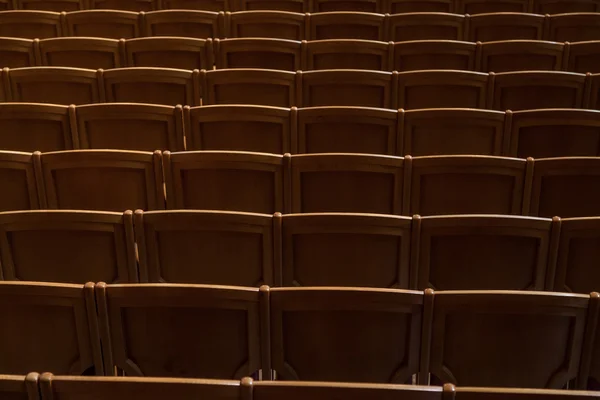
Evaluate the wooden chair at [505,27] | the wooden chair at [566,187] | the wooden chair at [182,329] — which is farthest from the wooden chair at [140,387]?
the wooden chair at [505,27]

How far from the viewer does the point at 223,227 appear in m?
0.40

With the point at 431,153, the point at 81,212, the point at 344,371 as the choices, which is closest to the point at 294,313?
the point at 344,371

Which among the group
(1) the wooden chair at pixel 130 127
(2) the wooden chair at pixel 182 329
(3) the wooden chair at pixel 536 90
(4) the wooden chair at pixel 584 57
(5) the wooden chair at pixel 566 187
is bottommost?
(2) the wooden chair at pixel 182 329

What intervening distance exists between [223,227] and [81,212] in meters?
0.09

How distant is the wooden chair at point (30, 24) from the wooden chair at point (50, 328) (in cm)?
54

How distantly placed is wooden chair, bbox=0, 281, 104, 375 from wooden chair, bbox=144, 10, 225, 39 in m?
0.52

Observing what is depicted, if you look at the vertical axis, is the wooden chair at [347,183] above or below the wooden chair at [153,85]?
below

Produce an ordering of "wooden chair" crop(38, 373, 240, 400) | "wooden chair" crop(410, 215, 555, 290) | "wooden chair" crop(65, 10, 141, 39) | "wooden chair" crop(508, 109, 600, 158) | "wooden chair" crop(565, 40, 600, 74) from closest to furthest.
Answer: "wooden chair" crop(38, 373, 240, 400)
"wooden chair" crop(410, 215, 555, 290)
"wooden chair" crop(508, 109, 600, 158)
"wooden chair" crop(565, 40, 600, 74)
"wooden chair" crop(65, 10, 141, 39)

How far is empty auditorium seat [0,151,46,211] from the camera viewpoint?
1.56 ft

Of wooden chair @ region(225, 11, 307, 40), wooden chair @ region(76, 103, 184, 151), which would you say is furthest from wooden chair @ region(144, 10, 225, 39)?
wooden chair @ region(76, 103, 184, 151)

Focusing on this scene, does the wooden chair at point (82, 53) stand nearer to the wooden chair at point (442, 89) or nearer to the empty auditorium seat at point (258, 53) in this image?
the empty auditorium seat at point (258, 53)

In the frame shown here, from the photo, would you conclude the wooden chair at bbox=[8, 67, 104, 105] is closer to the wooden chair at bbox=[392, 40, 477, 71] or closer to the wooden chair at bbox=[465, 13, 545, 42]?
the wooden chair at bbox=[392, 40, 477, 71]

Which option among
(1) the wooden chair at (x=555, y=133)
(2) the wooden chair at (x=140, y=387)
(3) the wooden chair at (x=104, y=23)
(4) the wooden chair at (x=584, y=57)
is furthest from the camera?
(3) the wooden chair at (x=104, y=23)

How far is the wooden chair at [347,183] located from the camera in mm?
466
